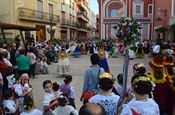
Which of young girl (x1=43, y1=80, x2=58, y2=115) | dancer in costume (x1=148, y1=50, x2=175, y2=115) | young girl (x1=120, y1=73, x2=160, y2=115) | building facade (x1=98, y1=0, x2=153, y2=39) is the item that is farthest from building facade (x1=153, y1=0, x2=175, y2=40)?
young girl (x1=120, y1=73, x2=160, y2=115)

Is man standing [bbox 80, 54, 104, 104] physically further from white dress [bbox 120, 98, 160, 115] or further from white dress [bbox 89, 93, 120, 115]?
white dress [bbox 120, 98, 160, 115]

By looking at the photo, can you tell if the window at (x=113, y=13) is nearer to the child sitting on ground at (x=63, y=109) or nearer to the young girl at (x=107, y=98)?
the child sitting on ground at (x=63, y=109)

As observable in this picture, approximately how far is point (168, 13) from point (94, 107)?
24.2 meters

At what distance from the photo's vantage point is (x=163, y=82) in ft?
15.3

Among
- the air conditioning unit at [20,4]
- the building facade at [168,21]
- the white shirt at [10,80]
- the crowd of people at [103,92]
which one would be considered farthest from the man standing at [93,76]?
the air conditioning unit at [20,4]

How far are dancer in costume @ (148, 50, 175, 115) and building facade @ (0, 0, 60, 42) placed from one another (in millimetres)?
16679

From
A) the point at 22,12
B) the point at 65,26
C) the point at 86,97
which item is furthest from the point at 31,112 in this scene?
the point at 65,26

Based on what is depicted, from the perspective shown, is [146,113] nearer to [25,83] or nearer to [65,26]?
[25,83]

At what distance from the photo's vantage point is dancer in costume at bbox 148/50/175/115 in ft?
15.1

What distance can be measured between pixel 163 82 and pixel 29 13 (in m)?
23.5

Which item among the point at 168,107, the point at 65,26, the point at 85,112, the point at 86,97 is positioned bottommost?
the point at 168,107

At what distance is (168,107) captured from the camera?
4.82 metres

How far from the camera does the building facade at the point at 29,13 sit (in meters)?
23.7

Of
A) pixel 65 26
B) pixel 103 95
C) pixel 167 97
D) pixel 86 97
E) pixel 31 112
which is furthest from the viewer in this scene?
pixel 65 26
